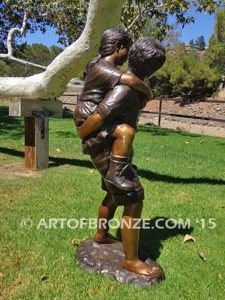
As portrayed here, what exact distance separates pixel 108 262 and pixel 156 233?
95 cm

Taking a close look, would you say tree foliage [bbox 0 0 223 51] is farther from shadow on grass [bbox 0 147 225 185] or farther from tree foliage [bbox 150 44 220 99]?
tree foliage [bbox 150 44 220 99]

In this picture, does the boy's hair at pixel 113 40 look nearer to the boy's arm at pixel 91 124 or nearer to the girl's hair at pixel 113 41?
the girl's hair at pixel 113 41

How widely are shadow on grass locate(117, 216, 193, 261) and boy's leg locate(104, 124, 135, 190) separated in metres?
0.74

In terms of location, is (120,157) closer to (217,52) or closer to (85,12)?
(85,12)

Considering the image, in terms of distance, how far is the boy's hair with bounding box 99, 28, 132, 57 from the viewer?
311cm

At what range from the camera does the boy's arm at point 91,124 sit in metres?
3.01

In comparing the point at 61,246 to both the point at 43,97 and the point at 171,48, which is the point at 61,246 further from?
the point at 171,48

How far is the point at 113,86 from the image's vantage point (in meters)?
3.03

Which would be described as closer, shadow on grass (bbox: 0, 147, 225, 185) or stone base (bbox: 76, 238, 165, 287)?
stone base (bbox: 76, 238, 165, 287)

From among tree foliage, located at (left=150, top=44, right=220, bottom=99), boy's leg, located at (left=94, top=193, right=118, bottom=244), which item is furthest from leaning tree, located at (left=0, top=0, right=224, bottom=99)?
tree foliage, located at (left=150, top=44, right=220, bottom=99)

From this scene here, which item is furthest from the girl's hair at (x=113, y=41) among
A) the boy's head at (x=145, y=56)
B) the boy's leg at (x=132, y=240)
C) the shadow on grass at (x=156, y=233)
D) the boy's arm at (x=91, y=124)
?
the shadow on grass at (x=156, y=233)

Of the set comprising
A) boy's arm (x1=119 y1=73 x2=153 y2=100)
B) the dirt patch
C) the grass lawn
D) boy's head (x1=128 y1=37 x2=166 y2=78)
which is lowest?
the dirt patch

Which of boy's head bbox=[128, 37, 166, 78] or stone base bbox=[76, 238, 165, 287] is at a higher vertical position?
boy's head bbox=[128, 37, 166, 78]

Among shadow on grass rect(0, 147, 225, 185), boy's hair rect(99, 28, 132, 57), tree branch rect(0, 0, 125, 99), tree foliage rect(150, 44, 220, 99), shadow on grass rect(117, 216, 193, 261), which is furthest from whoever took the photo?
tree foliage rect(150, 44, 220, 99)
